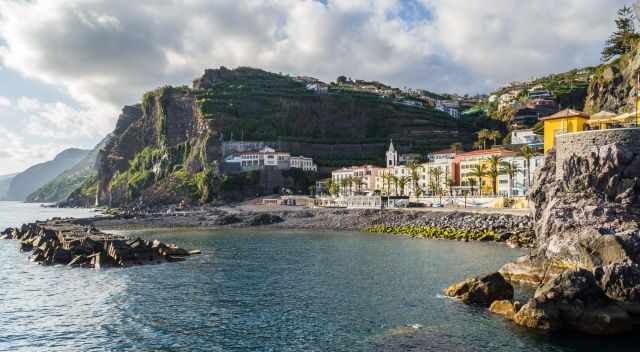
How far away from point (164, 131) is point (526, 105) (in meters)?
119

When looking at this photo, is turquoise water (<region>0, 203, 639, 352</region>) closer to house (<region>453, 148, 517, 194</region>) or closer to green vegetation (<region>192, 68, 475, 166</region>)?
house (<region>453, 148, 517, 194</region>)

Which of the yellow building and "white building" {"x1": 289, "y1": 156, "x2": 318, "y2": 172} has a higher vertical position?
"white building" {"x1": 289, "y1": 156, "x2": 318, "y2": 172}

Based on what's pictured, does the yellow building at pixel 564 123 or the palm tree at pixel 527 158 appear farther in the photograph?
the palm tree at pixel 527 158

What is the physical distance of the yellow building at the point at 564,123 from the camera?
156 feet

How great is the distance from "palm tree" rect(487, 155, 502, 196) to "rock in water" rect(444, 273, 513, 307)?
5864 centimetres

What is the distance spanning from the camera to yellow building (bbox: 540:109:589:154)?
156 ft

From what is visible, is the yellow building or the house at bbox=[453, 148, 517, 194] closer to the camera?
the yellow building

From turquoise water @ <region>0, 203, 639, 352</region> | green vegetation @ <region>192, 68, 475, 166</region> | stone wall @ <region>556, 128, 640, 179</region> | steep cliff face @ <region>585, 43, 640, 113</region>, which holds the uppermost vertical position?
green vegetation @ <region>192, 68, 475, 166</region>

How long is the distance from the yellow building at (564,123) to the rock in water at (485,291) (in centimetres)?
2252

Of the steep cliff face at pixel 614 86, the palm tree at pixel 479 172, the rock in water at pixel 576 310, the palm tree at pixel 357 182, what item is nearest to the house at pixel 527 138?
the steep cliff face at pixel 614 86

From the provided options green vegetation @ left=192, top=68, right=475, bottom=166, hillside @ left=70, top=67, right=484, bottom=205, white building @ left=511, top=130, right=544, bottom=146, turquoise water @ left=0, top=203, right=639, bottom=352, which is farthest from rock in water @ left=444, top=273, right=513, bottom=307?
green vegetation @ left=192, top=68, right=475, bottom=166

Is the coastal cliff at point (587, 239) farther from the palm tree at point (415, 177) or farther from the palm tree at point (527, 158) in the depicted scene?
the palm tree at point (415, 177)

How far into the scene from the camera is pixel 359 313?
28656 mm

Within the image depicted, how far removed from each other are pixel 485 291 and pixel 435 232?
1499 inches
